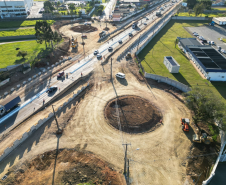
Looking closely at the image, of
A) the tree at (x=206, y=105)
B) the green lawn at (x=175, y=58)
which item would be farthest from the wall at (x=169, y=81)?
the tree at (x=206, y=105)

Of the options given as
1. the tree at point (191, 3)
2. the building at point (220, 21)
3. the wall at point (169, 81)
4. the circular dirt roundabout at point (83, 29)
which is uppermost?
the tree at point (191, 3)

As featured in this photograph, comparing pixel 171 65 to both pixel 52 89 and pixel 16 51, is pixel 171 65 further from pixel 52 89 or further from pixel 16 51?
pixel 16 51

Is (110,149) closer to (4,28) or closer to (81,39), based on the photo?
(81,39)

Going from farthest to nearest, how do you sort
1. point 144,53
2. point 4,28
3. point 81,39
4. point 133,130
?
point 4,28, point 81,39, point 144,53, point 133,130

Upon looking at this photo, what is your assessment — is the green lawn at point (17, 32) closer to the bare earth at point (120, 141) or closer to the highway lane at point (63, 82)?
the highway lane at point (63, 82)

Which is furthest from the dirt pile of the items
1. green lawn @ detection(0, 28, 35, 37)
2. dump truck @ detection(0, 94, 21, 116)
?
green lawn @ detection(0, 28, 35, 37)

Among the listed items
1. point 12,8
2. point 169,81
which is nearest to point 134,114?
point 169,81

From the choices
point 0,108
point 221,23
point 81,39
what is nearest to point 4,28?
point 81,39
